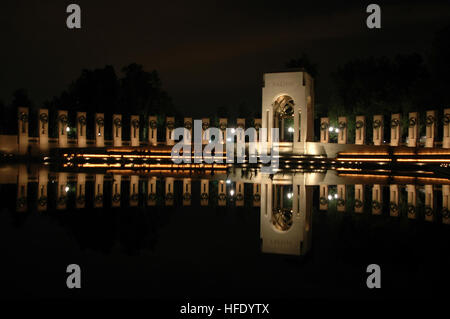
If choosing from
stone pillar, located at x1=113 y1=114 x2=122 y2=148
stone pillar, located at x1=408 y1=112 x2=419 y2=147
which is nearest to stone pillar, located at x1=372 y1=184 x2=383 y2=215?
stone pillar, located at x1=408 y1=112 x2=419 y2=147

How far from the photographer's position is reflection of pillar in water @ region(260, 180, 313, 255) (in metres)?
6.32

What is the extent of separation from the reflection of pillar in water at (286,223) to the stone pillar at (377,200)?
147 cm

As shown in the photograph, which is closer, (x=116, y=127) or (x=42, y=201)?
(x=42, y=201)

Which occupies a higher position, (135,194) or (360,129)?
(360,129)

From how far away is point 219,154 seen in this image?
36.8m

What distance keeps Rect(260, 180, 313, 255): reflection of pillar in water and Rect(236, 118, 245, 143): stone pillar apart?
24918 mm

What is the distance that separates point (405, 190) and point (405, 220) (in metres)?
5.95

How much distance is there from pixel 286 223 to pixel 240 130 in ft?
103

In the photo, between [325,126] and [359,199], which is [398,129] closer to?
[325,126]

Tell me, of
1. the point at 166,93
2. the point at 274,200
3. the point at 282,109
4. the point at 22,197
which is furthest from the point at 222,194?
the point at 166,93

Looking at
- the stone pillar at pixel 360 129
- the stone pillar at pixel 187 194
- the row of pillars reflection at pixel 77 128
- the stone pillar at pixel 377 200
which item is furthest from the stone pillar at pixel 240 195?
the stone pillar at pixel 360 129

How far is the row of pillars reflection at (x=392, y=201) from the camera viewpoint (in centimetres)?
941

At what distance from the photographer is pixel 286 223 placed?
316 inches
